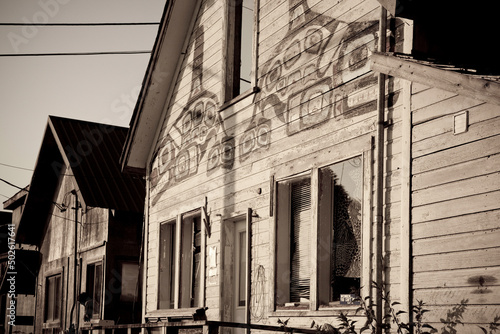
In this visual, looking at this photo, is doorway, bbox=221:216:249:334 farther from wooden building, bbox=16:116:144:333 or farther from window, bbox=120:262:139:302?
window, bbox=120:262:139:302

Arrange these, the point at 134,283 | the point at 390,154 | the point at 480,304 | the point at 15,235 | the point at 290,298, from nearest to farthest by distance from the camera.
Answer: the point at 480,304 → the point at 390,154 → the point at 290,298 → the point at 134,283 → the point at 15,235

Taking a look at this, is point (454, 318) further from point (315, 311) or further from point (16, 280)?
point (16, 280)

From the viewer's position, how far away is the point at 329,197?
27.7 ft

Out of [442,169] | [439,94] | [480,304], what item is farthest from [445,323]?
[439,94]

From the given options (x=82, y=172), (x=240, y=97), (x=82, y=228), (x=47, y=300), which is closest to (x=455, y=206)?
(x=240, y=97)

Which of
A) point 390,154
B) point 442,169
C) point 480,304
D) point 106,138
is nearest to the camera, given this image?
point 480,304

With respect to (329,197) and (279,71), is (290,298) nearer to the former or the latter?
(329,197)

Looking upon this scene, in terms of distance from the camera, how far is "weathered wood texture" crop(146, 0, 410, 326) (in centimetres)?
786

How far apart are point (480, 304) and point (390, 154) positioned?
6.02ft

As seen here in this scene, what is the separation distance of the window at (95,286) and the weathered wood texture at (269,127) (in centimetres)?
508

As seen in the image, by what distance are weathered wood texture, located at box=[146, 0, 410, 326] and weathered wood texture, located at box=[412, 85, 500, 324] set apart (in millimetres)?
350

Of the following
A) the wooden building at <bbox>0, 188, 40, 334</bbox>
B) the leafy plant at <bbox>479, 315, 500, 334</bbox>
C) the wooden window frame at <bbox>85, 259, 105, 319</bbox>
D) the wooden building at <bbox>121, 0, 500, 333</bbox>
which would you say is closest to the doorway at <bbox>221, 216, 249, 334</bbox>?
the wooden building at <bbox>121, 0, 500, 333</bbox>

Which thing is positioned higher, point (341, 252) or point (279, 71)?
point (279, 71)

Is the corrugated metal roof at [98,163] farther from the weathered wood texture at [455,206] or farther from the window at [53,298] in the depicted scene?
the weathered wood texture at [455,206]
